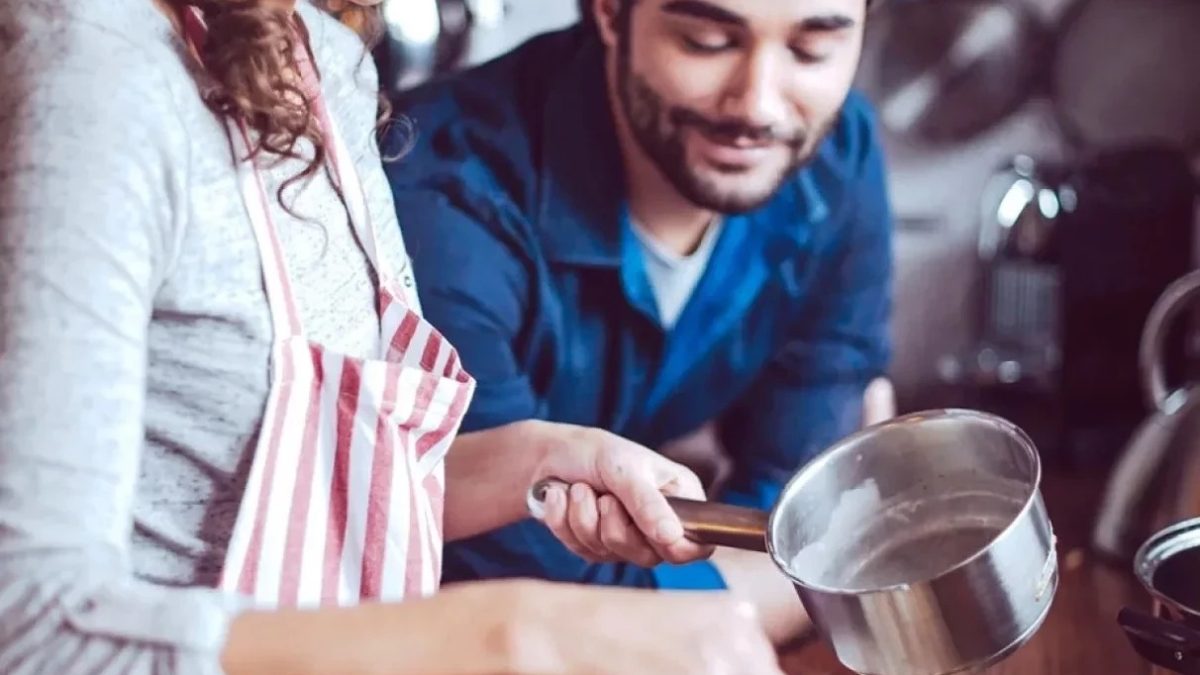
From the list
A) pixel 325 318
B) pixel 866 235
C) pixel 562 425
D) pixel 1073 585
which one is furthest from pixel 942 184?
pixel 325 318

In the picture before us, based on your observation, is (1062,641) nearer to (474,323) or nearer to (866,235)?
(866,235)

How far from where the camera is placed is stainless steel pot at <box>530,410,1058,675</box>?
1.70ft

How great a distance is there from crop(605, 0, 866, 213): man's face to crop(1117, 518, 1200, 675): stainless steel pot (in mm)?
326

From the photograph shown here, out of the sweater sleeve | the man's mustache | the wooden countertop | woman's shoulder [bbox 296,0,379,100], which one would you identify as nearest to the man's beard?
the man's mustache

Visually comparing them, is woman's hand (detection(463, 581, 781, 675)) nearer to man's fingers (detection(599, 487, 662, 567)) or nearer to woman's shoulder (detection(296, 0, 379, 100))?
man's fingers (detection(599, 487, 662, 567))

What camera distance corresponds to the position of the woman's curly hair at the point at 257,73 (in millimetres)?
505

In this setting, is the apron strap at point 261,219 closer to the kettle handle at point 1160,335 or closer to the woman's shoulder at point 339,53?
the woman's shoulder at point 339,53

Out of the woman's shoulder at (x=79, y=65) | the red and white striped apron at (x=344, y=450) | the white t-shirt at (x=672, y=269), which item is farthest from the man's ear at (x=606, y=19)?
the woman's shoulder at (x=79, y=65)

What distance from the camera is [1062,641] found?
838mm

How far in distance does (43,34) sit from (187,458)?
0.17 meters

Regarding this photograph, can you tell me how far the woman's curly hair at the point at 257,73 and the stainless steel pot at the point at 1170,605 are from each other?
0.41m

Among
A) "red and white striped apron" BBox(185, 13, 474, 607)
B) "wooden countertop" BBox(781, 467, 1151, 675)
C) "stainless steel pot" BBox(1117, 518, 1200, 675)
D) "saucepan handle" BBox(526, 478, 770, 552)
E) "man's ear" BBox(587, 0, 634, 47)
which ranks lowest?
"wooden countertop" BBox(781, 467, 1151, 675)

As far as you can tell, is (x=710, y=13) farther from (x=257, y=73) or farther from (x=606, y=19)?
(x=257, y=73)

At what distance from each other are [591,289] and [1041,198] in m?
0.45
